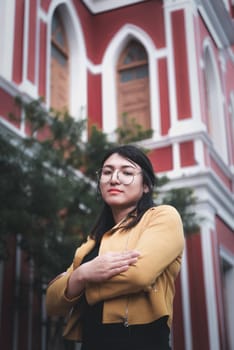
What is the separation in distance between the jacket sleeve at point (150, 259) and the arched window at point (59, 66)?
7.67 m

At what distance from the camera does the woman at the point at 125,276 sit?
1755mm

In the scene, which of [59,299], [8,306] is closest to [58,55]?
[8,306]

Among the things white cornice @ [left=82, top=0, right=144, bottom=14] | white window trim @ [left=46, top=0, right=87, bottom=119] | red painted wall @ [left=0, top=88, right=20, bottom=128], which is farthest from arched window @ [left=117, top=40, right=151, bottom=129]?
red painted wall @ [left=0, top=88, right=20, bottom=128]

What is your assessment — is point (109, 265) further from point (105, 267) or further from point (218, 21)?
point (218, 21)

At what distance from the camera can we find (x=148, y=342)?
5.74 feet

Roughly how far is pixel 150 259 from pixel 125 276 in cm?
9

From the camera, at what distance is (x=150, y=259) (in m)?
1.78

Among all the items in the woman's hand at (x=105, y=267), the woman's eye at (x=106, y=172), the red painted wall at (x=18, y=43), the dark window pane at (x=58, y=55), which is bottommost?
the woman's hand at (x=105, y=267)

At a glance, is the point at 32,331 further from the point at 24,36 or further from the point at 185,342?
the point at 24,36

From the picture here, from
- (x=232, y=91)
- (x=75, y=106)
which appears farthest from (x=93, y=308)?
(x=232, y=91)

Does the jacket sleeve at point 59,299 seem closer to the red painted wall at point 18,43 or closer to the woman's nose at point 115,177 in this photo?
the woman's nose at point 115,177

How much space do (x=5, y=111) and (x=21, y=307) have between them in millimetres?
2366

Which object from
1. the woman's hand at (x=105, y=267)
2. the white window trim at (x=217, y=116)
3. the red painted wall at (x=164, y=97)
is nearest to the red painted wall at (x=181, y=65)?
the red painted wall at (x=164, y=97)

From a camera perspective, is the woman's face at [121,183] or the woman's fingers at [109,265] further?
the woman's face at [121,183]
